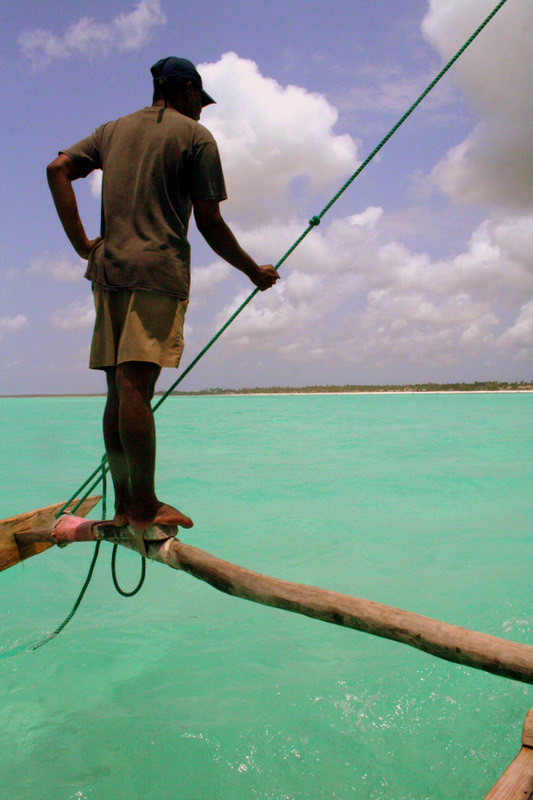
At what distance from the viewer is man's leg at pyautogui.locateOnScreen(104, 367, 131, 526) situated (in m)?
1.98

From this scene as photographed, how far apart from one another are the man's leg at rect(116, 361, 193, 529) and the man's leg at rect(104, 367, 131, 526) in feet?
0.53

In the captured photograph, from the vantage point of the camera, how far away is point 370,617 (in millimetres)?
1455

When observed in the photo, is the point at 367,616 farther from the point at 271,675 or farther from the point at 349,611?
the point at 271,675

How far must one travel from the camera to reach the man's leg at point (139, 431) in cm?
175

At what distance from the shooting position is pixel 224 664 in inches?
157

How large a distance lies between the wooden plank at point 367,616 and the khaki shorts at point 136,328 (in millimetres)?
694

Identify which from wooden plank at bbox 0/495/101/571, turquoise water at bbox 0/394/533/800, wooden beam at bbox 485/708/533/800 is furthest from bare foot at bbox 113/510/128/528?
turquoise water at bbox 0/394/533/800

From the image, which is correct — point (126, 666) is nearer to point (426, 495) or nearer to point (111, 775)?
point (111, 775)

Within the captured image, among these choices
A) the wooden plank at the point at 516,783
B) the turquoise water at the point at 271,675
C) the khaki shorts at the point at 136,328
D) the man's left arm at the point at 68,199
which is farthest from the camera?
the turquoise water at the point at 271,675

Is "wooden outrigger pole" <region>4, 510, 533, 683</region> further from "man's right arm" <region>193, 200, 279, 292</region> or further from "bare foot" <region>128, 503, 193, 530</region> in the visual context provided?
"man's right arm" <region>193, 200, 279, 292</region>

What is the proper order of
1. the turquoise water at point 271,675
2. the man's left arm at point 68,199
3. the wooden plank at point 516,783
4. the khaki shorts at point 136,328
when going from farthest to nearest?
the turquoise water at point 271,675 → the man's left arm at point 68,199 → the khaki shorts at point 136,328 → the wooden plank at point 516,783

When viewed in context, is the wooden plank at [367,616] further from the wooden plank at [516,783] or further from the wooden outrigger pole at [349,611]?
the wooden plank at [516,783]

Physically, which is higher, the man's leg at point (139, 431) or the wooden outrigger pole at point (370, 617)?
the man's leg at point (139, 431)

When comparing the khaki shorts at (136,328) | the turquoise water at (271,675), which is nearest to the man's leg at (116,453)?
the khaki shorts at (136,328)
